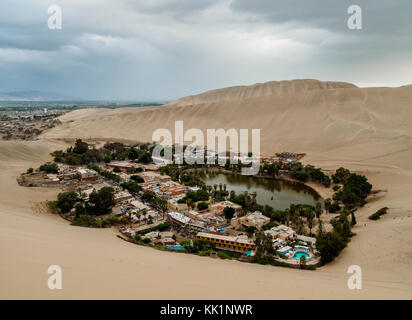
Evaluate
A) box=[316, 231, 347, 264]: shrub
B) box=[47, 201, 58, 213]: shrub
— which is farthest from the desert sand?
box=[47, 201, 58, 213]: shrub

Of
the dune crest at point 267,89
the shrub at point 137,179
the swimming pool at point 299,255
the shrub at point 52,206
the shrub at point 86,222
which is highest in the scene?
the dune crest at point 267,89

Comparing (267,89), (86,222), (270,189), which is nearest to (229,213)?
(86,222)

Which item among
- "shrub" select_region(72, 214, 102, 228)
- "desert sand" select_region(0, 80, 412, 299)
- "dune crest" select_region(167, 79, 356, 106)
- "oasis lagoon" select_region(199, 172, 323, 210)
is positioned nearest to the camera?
"desert sand" select_region(0, 80, 412, 299)

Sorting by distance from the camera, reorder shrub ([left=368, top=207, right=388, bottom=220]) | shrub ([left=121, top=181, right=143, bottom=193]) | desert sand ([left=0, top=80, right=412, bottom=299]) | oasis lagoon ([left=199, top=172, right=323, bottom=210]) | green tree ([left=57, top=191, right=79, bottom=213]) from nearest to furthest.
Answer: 1. desert sand ([left=0, top=80, right=412, bottom=299])
2. shrub ([left=368, top=207, right=388, bottom=220])
3. green tree ([left=57, top=191, right=79, bottom=213])
4. oasis lagoon ([left=199, top=172, right=323, bottom=210])
5. shrub ([left=121, top=181, right=143, bottom=193])

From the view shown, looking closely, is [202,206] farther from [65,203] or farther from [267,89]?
[267,89]

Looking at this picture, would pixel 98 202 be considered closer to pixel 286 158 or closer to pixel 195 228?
pixel 195 228

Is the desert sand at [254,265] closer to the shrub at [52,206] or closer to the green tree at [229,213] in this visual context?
the shrub at [52,206]

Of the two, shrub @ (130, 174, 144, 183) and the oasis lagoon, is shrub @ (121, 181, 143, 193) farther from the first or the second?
the oasis lagoon

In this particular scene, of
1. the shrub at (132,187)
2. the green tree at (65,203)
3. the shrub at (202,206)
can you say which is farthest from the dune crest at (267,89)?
the green tree at (65,203)
